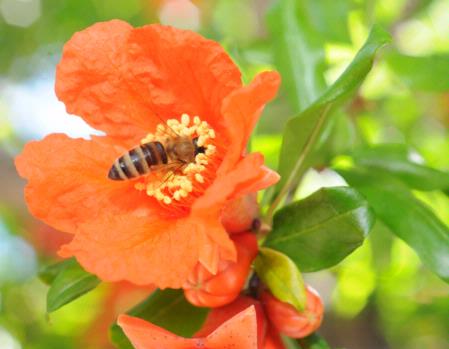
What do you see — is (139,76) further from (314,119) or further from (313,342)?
(313,342)

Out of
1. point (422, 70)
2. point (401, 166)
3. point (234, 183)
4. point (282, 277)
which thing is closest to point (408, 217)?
point (401, 166)

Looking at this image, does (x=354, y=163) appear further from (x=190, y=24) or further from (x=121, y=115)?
(x=190, y=24)

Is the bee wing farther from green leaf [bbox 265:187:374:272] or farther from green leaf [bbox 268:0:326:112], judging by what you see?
green leaf [bbox 268:0:326:112]

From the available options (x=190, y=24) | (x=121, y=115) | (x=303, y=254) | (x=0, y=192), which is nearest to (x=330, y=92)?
→ (x=303, y=254)

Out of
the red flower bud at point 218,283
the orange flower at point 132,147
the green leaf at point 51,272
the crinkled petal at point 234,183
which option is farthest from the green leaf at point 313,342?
the green leaf at point 51,272

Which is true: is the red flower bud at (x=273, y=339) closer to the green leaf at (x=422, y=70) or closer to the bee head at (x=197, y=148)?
the bee head at (x=197, y=148)

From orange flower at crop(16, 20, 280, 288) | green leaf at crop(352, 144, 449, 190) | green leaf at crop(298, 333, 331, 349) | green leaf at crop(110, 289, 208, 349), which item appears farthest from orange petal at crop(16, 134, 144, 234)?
green leaf at crop(352, 144, 449, 190)
